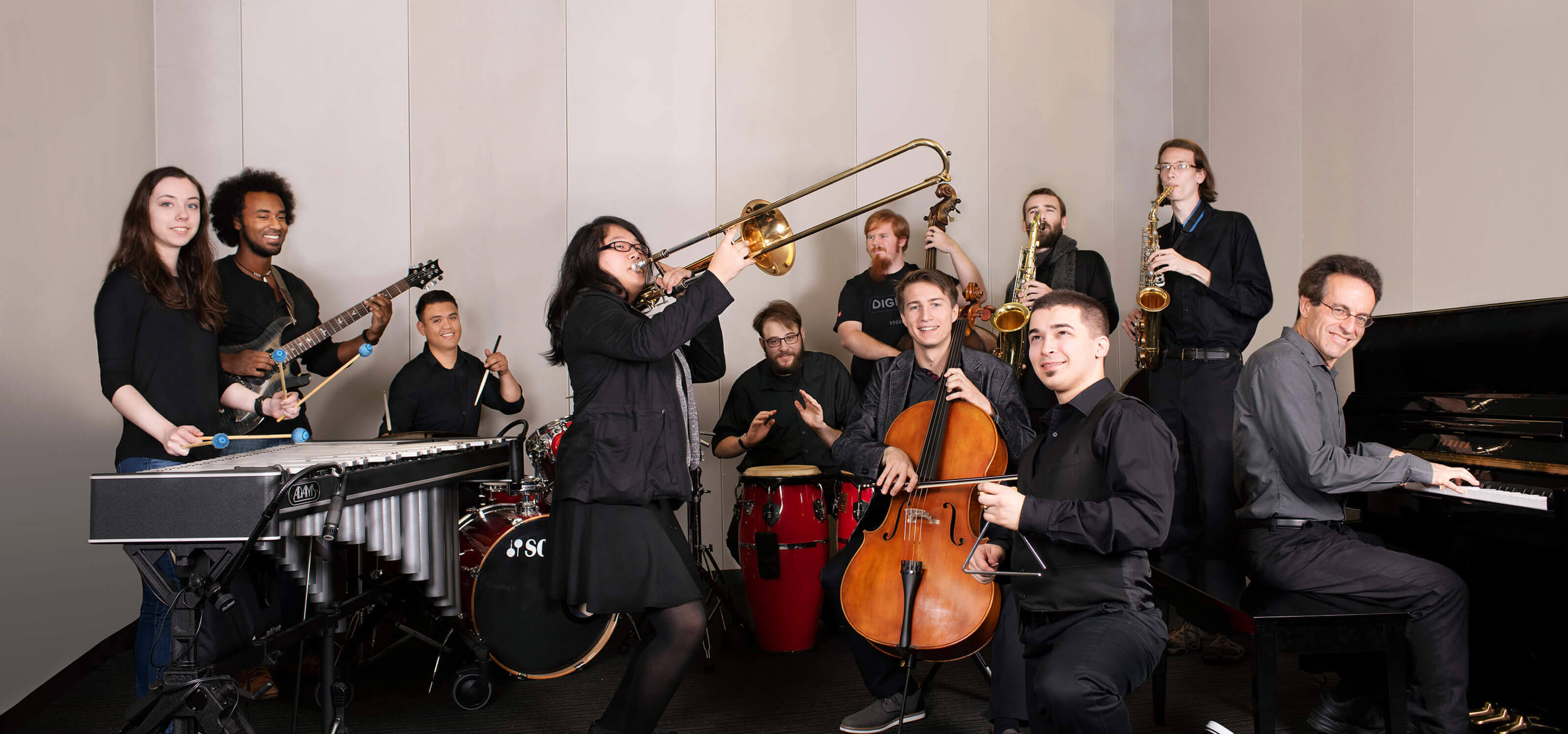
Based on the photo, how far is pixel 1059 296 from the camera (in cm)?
226

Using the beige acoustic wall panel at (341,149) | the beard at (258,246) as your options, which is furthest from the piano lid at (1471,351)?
the beige acoustic wall panel at (341,149)

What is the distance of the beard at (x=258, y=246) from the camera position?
376 cm

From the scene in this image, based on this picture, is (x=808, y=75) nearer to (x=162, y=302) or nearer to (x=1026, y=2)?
(x=1026, y=2)

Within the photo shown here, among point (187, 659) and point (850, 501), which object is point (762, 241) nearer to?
point (850, 501)

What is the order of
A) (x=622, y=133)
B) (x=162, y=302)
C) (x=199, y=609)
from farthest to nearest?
1. (x=622, y=133)
2. (x=162, y=302)
3. (x=199, y=609)

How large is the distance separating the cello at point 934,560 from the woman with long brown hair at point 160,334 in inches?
66.7

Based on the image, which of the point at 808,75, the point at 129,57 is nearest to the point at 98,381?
the point at 129,57

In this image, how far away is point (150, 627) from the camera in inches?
104

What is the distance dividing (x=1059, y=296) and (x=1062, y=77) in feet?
12.2

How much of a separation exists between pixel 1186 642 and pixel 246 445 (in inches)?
140

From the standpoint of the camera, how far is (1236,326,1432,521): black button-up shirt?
251cm

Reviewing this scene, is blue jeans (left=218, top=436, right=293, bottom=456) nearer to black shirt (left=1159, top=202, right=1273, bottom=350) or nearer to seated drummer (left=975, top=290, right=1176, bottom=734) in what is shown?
seated drummer (left=975, top=290, right=1176, bottom=734)

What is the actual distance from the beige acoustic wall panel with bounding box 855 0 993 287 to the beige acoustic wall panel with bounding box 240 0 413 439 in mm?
2549

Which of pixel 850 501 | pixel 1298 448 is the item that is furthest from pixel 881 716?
pixel 1298 448
